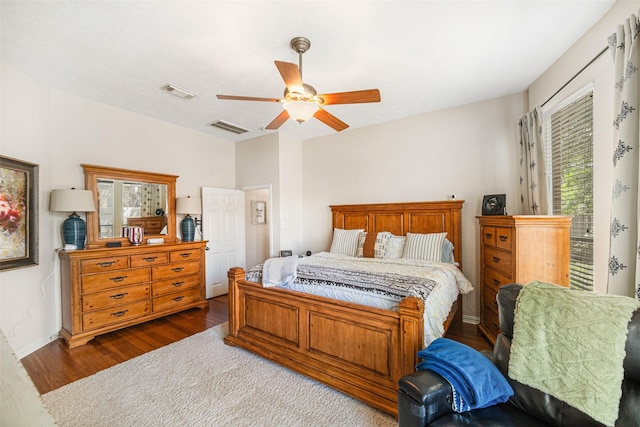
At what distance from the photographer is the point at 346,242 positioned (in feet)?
13.4

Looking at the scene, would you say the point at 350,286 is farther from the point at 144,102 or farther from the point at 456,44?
the point at 144,102

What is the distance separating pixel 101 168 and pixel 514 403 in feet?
15.1

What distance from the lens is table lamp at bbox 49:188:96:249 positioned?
2.96 meters

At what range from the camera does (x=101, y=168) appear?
344 cm

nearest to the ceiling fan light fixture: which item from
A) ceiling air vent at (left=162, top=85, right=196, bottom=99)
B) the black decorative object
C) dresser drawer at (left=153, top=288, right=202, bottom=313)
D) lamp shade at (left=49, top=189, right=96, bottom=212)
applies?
ceiling air vent at (left=162, top=85, right=196, bottom=99)

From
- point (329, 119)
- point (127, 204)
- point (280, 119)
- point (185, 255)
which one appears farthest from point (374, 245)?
point (127, 204)

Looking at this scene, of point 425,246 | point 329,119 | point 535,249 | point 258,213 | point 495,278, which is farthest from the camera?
point 258,213

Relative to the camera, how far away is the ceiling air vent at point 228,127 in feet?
14.0

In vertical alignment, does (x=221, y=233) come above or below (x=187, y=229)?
below

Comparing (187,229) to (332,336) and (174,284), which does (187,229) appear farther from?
(332,336)

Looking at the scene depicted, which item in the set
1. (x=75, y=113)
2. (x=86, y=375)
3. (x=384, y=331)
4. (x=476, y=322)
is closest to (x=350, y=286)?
(x=384, y=331)

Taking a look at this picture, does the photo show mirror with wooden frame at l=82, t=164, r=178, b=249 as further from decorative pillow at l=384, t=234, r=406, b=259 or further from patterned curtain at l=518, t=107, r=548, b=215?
patterned curtain at l=518, t=107, r=548, b=215

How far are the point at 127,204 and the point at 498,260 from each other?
4.69 metres

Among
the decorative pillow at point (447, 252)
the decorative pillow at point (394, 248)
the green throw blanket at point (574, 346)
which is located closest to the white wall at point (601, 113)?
the green throw blanket at point (574, 346)
